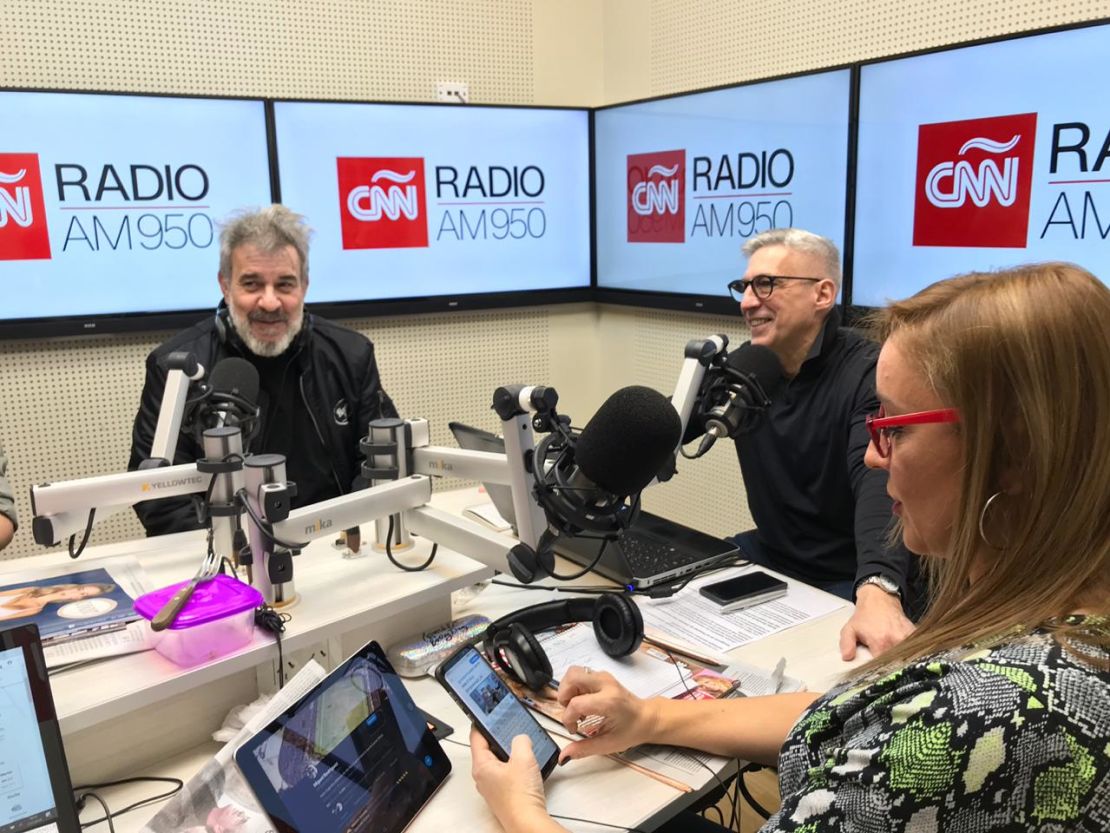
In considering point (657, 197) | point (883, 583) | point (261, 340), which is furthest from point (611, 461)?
point (657, 197)

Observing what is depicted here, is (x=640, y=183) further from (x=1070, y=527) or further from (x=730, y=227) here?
(x=1070, y=527)

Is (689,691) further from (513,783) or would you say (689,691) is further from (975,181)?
(975,181)

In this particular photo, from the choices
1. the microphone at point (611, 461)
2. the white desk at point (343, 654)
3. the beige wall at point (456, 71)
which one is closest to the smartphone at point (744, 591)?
the white desk at point (343, 654)

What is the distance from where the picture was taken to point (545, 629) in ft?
5.83

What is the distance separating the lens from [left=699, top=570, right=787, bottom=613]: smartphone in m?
1.93

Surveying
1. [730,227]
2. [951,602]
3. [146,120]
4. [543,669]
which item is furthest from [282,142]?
[951,602]

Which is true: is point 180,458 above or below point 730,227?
below

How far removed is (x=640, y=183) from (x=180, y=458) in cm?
263

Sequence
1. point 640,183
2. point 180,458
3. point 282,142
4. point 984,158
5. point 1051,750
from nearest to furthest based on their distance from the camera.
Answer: point 1051,750, point 180,458, point 984,158, point 282,142, point 640,183

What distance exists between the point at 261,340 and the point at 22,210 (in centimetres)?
119

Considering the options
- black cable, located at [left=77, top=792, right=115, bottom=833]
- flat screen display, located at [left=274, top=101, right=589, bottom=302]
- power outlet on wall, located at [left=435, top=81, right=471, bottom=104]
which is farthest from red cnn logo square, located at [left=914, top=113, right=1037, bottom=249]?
black cable, located at [left=77, top=792, right=115, bottom=833]

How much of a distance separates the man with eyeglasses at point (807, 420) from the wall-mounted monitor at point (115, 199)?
6.83ft

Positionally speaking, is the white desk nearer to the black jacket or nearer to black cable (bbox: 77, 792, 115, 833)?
black cable (bbox: 77, 792, 115, 833)

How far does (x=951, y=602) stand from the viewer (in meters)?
0.99
